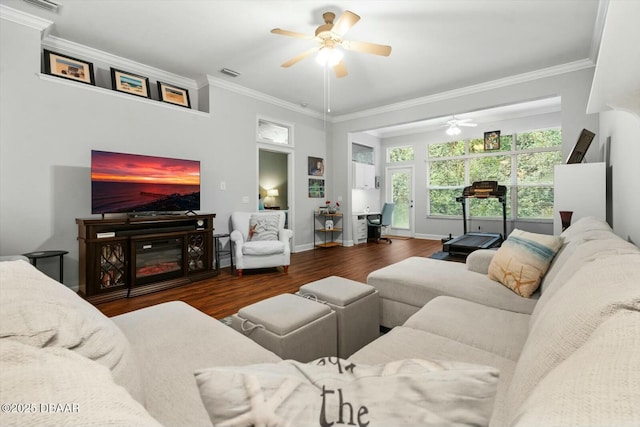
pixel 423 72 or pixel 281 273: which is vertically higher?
pixel 423 72

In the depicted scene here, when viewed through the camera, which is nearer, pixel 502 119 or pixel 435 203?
pixel 502 119

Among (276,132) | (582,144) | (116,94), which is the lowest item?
(582,144)

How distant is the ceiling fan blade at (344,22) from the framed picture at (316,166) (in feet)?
10.9

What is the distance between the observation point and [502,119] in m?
6.59

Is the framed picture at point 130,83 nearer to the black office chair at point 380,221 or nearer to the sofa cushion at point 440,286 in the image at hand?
the sofa cushion at point 440,286

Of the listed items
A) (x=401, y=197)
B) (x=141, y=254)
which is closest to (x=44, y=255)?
(x=141, y=254)

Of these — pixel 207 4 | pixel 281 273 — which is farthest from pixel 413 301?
pixel 207 4

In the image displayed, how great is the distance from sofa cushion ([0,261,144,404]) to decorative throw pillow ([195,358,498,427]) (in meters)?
0.44

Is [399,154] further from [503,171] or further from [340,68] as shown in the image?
[340,68]

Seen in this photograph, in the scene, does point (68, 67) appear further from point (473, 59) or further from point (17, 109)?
point (473, 59)

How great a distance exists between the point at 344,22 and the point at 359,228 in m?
4.83

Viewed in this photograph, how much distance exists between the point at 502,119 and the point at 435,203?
7.96ft

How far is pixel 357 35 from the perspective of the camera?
3252mm

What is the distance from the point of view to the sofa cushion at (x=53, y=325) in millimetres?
582
